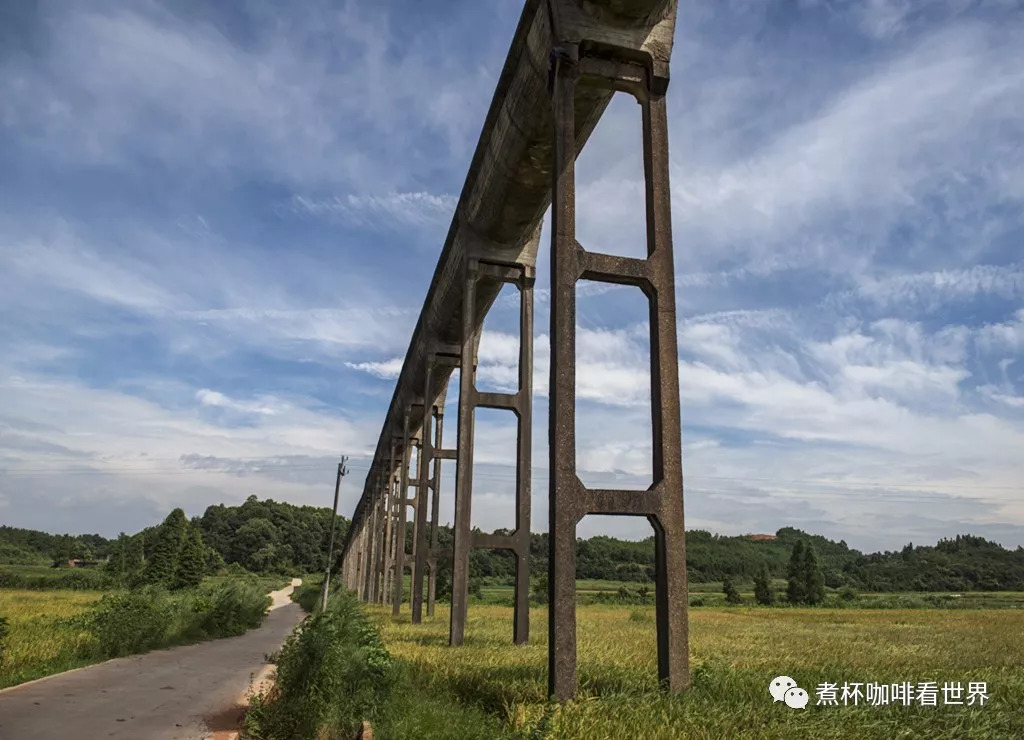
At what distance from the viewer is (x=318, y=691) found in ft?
28.3

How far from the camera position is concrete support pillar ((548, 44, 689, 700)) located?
25.8ft

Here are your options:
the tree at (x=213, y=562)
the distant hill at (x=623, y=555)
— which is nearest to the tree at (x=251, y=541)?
the distant hill at (x=623, y=555)

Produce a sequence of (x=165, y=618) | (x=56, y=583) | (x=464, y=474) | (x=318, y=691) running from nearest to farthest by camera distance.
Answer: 1. (x=318, y=691)
2. (x=464, y=474)
3. (x=165, y=618)
4. (x=56, y=583)

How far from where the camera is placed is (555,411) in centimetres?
836

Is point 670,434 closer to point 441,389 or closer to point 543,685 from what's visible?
point 543,685

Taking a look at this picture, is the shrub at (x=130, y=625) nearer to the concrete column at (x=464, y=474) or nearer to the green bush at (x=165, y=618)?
the green bush at (x=165, y=618)

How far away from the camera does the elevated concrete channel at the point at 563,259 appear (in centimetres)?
804

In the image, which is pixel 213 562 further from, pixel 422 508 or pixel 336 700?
pixel 336 700

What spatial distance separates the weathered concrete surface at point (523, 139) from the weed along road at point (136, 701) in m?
10.6

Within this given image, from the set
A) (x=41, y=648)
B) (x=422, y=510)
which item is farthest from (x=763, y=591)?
(x=41, y=648)

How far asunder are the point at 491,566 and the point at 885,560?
5767 cm

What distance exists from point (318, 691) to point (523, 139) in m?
9.93

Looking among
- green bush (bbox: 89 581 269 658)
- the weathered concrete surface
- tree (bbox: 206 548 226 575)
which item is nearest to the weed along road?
green bush (bbox: 89 581 269 658)

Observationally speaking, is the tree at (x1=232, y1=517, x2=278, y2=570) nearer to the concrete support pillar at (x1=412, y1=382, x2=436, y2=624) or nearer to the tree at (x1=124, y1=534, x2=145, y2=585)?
the tree at (x1=124, y1=534, x2=145, y2=585)
